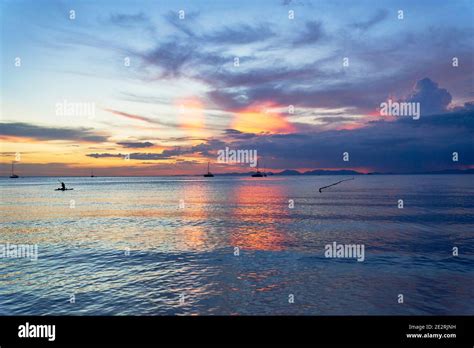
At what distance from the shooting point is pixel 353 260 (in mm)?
29359

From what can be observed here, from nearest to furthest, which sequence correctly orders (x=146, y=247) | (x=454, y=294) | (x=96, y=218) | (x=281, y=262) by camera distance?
1. (x=454, y=294)
2. (x=281, y=262)
3. (x=146, y=247)
4. (x=96, y=218)

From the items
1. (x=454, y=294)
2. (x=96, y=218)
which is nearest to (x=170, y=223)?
(x=96, y=218)

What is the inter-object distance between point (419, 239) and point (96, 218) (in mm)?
52310

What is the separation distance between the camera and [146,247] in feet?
117
